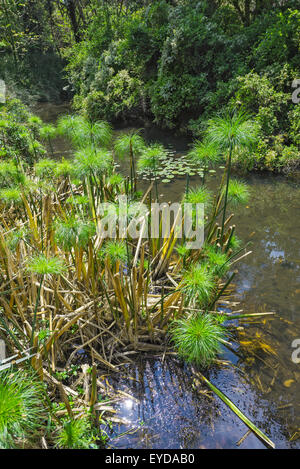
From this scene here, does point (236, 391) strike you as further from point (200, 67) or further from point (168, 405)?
point (200, 67)

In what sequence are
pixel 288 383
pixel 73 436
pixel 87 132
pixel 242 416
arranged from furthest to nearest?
pixel 87 132
pixel 288 383
pixel 242 416
pixel 73 436

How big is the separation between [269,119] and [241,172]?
1.19 metres

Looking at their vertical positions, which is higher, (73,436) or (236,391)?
(73,436)

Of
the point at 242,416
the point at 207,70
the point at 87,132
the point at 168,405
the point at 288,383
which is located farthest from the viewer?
the point at 207,70

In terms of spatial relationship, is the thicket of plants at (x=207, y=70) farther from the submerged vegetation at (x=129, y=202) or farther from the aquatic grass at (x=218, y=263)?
the aquatic grass at (x=218, y=263)

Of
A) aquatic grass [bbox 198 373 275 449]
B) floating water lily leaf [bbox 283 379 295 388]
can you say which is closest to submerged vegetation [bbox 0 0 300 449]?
aquatic grass [bbox 198 373 275 449]

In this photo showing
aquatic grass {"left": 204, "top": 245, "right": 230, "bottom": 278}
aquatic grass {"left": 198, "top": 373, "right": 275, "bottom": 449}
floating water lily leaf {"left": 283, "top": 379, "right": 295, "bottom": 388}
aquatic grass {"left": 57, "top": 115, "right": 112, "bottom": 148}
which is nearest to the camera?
aquatic grass {"left": 198, "top": 373, "right": 275, "bottom": 449}

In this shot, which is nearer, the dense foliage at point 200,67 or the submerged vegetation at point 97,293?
the submerged vegetation at point 97,293

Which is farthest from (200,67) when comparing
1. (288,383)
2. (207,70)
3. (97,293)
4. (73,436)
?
(73,436)

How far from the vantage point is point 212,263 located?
2.03 m

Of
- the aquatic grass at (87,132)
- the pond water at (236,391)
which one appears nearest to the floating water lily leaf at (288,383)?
the pond water at (236,391)

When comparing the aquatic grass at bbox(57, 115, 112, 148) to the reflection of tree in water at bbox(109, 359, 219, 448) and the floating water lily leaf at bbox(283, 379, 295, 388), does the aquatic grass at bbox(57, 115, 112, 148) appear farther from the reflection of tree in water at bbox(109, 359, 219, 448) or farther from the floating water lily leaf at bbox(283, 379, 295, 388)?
the floating water lily leaf at bbox(283, 379, 295, 388)

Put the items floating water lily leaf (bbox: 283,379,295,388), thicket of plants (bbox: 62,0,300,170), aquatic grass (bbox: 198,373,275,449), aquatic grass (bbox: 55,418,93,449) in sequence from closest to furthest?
aquatic grass (bbox: 55,418,93,449)
aquatic grass (bbox: 198,373,275,449)
floating water lily leaf (bbox: 283,379,295,388)
thicket of plants (bbox: 62,0,300,170)

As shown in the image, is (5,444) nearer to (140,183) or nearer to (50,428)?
(50,428)
